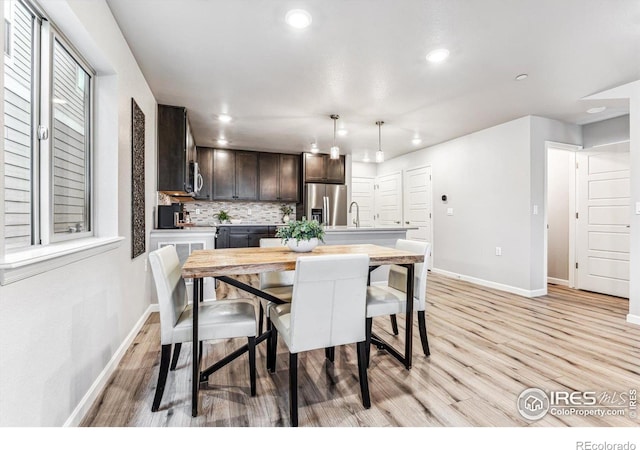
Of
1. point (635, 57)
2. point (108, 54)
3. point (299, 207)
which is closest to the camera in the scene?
point (108, 54)

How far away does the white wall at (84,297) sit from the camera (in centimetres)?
116

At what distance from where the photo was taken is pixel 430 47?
2.41 metres

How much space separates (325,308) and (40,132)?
1.66 meters

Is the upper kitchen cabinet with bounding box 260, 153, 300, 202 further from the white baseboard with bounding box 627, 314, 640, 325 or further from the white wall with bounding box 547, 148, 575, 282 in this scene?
the white baseboard with bounding box 627, 314, 640, 325

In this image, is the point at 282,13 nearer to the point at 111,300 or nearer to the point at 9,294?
the point at 9,294

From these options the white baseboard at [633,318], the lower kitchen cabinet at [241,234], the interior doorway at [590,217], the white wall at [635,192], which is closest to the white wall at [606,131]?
the interior doorway at [590,217]

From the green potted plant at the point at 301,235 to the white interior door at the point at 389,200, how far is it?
Answer: 4695mm

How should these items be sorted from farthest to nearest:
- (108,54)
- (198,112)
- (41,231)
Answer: (198,112)
(108,54)
(41,231)

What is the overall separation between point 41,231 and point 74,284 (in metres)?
0.31

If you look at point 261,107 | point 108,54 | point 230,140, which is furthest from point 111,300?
point 230,140

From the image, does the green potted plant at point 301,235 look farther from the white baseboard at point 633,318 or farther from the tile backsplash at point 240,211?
the tile backsplash at point 240,211

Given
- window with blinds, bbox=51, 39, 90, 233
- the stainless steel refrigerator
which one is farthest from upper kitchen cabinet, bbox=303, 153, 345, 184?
window with blinds, bbox=51, 39, 90, 233

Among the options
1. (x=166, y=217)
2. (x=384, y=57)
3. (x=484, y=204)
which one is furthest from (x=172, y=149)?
(x=484, y=204)

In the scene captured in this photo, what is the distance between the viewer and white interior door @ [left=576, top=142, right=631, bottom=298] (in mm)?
3951
